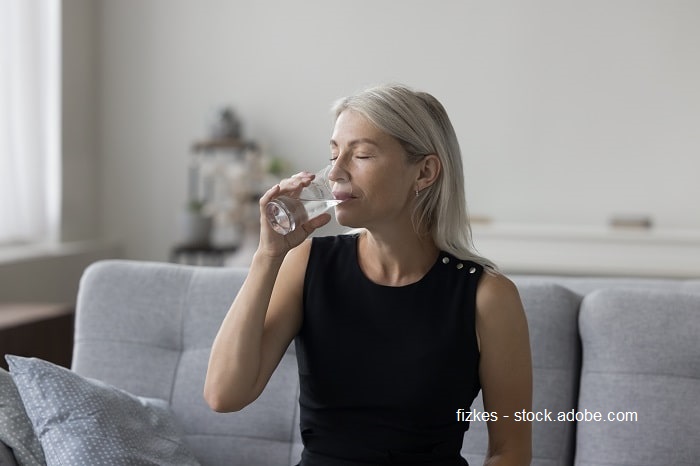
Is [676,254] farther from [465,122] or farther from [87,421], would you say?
[87,421]

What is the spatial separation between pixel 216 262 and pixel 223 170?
0.50 metres

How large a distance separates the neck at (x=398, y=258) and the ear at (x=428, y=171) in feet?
0.33

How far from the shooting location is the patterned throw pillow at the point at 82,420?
175 centimetres

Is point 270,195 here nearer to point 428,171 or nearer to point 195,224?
point 428,171

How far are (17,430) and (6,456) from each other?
0.20 feet

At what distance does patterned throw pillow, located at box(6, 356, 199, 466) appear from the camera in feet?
5.74

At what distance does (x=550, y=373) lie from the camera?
207 centimetres

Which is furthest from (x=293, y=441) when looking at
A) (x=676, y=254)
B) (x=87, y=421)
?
(x=676, y=254)

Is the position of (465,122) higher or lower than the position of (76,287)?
higher

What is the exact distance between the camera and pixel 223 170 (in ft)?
15.7

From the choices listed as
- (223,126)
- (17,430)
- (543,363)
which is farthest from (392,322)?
(223,126)

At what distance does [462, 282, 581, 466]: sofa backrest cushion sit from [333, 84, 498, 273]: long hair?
0.35 m

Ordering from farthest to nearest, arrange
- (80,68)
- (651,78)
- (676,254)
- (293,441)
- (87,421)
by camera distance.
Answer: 1. (80,68)
2. (651,78)
3. (676,254)
4. (293,441)
5. (87,421)

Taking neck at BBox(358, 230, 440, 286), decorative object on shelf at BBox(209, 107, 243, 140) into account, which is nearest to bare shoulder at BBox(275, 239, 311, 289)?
neck at BBox(358, 230, 440, 286)
